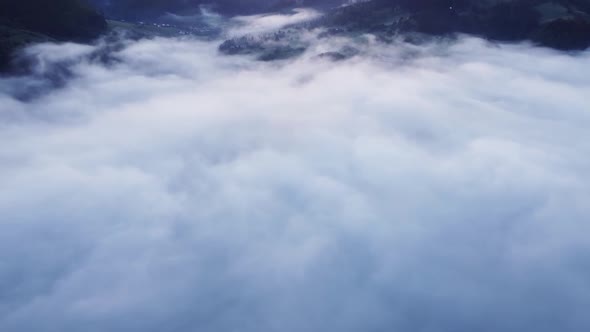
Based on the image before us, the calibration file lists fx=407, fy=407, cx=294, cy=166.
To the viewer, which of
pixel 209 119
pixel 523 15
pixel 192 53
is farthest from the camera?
pixel 192 53

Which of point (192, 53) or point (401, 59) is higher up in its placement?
point (192, 53)

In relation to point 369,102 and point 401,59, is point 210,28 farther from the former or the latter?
point 369,102

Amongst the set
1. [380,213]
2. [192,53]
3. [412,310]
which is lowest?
[412,310]

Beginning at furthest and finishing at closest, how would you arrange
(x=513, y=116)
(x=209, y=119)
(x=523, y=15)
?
(x=523, y=15) < (x=209, y=119) < (x=513, y=116)

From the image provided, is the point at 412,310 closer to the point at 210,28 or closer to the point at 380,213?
the point at 380,213

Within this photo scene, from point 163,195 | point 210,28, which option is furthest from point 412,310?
point 210,28

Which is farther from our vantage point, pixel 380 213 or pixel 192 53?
pixel 192 53

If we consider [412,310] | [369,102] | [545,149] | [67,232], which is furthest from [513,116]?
[67,232]

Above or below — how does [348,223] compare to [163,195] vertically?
below

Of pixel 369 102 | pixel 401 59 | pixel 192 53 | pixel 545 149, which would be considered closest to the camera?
pixel 545 149
